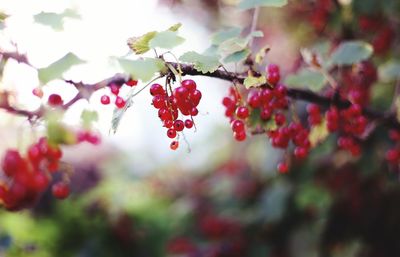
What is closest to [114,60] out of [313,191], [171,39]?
[171,39]

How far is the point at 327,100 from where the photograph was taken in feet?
4.68

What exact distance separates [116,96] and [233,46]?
1.10ft

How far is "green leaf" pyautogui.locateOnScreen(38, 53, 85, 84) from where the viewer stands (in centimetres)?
101

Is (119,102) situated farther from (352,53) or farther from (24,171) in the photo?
(352,53)

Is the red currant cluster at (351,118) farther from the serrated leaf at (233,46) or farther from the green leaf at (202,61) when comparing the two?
the green leaf at (202,61)

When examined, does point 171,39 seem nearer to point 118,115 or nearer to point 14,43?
point 118,115

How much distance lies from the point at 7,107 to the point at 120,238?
57.3 inches

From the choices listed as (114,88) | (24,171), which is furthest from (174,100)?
(24,171)

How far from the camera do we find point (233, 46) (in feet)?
4.16

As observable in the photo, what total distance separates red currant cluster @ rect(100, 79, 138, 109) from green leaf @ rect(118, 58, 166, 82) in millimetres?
173

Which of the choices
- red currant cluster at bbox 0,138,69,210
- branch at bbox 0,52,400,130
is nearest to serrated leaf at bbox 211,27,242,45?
branch at bbox 0,52,400,130

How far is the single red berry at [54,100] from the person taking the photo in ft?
4.12

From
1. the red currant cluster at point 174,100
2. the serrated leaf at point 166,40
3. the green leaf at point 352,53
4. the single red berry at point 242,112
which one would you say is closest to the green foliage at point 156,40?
the serrated leaf at point 166,40

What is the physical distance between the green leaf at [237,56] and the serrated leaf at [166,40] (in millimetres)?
202
